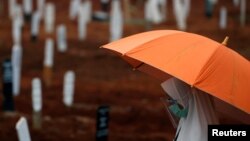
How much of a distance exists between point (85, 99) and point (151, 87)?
2116mm

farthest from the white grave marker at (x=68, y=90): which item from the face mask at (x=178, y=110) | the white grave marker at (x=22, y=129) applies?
the face mask at (x=178, y=110)

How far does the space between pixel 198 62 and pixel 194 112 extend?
387mm

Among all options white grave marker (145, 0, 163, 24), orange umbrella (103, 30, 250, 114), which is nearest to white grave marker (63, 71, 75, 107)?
orange umbrella (103, 30, 250, 114)

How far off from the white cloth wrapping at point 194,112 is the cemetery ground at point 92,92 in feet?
9.30

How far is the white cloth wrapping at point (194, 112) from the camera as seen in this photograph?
5012 mm

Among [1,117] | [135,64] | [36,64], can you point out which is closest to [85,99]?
[1,117]

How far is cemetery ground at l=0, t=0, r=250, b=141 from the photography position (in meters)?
9.43

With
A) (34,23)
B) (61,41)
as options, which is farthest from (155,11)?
(61,41)

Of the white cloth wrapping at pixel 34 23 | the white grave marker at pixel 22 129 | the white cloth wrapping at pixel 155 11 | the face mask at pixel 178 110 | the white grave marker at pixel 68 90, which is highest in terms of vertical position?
the face mask at pixel 178 110

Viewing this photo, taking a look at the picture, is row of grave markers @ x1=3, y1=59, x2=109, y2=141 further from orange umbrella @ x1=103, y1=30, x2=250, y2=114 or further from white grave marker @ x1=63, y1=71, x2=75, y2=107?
orange umbrella @ x1=103, y1=30, x2=250, y2=114

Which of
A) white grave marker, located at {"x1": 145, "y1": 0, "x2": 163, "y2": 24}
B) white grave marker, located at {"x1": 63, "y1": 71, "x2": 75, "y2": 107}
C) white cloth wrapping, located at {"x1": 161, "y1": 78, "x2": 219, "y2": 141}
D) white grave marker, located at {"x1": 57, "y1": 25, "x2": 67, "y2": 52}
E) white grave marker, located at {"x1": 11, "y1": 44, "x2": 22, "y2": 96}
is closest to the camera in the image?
white cloth wrapping, located at {"x1": 161, "y1": 78, "x2": 219, "y2": 141}

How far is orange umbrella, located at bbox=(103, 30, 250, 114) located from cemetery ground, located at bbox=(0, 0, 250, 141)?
2863mm

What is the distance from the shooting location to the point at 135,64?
577 cm

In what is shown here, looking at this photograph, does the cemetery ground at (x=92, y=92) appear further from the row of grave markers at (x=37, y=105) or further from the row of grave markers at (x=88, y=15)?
the row of grave markers at (x=88, y=15)
